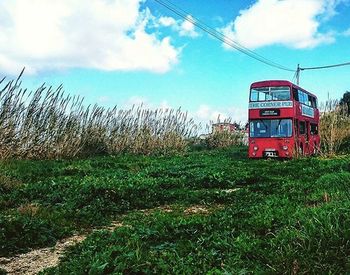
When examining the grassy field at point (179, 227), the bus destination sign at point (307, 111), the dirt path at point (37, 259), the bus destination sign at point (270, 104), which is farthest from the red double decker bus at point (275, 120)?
the dirt path at point (37, 259)

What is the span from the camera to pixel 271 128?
21.6 m

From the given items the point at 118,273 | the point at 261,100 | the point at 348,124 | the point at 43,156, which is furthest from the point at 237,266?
the point at 348,124

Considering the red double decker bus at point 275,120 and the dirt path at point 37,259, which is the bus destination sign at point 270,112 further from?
the dirt path at point 37,259

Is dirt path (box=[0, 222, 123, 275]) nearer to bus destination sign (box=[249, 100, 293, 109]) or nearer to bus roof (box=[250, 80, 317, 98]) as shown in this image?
bus destination sign (box=[249, 100, 293, 109])

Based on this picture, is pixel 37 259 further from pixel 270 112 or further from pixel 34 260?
pixel 270 112

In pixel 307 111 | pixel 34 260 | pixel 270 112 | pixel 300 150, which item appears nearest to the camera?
pixel 34 260

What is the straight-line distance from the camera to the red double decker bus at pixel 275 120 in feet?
69.5

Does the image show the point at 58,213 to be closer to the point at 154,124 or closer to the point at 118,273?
the point at 118,273

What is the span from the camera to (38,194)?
8375mm

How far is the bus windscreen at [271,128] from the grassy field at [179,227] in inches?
467

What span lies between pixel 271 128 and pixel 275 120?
1.47ft

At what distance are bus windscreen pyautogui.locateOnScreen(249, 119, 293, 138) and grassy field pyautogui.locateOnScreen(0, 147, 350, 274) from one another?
38.9ft

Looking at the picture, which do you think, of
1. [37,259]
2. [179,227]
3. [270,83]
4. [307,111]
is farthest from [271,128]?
[37,259]

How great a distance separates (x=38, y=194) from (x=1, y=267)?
12.9 feet
